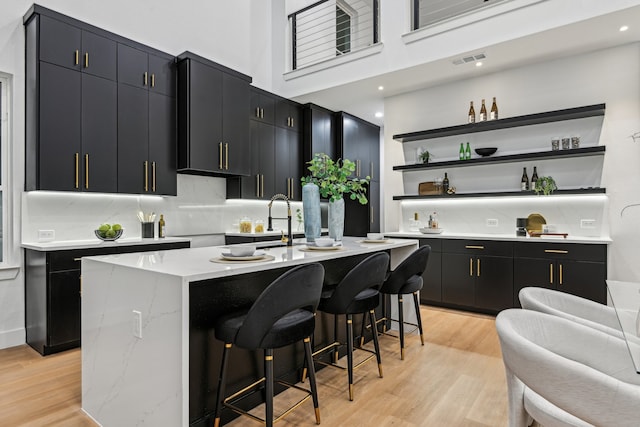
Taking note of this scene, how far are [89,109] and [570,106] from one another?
5273 millimetres

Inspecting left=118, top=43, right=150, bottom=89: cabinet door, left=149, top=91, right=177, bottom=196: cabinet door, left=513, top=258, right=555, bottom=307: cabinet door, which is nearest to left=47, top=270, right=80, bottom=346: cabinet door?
left=149, top=91, right=177, bottom=196: cabinet door

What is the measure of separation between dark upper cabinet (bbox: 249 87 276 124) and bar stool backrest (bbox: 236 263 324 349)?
3.98 meters

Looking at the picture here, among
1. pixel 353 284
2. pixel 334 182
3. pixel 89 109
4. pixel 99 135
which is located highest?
pixel 89 109

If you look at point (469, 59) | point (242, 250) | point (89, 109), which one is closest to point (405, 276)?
point (242, 250)

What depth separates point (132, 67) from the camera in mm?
4047

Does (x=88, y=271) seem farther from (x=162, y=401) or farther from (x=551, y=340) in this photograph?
(x=551, y=340)

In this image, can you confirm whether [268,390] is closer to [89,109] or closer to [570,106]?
[89,109]

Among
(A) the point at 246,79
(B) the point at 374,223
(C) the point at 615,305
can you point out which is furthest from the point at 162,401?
(B) the point at 374,223

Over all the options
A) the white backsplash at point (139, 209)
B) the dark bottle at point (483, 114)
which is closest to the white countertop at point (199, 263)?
the white backsplash at point (139, 209)

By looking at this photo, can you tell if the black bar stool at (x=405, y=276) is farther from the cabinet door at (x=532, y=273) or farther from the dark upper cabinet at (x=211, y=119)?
the dark upper cabinet at (x=211, y=119)

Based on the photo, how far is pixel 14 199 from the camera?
3568 mm

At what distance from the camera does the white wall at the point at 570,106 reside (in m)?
4.13

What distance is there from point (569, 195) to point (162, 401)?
456cm

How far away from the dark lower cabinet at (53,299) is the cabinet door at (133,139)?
86cm
